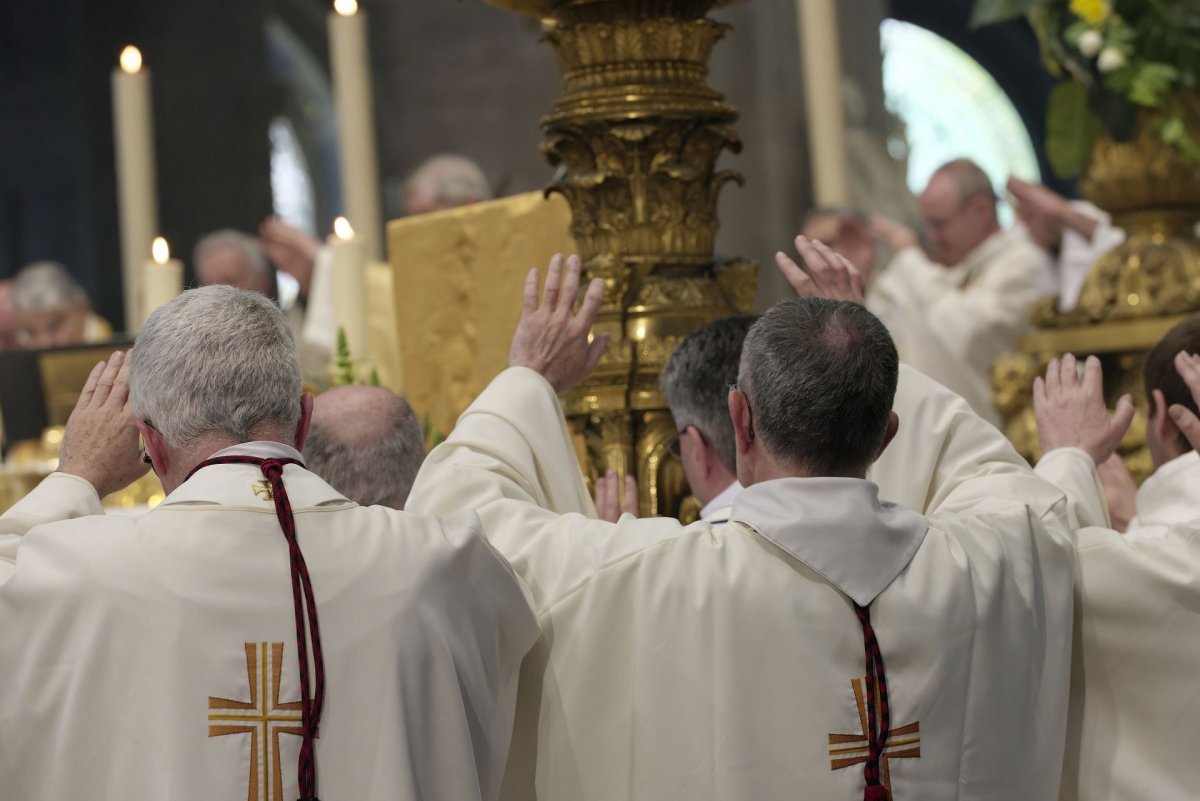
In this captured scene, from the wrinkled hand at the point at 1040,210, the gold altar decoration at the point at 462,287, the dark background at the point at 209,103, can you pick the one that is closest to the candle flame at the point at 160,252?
the gold altar decoration at the point at 462,287

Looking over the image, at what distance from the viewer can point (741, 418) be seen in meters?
2.72

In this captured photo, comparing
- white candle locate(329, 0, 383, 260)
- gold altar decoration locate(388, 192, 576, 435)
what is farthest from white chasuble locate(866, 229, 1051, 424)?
gold altar decoration locate(388, 192, 576, 435)

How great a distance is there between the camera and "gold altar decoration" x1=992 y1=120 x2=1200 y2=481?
16.4 feet

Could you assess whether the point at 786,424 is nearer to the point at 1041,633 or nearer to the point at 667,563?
the point at 667,563

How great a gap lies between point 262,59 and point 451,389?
904 centimetres

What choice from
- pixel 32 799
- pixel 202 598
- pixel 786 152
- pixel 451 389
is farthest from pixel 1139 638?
pixel 786 152

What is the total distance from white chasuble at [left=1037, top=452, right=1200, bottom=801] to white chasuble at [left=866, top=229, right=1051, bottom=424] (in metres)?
3.12

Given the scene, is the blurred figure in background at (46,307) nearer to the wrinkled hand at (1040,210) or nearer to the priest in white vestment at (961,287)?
the priest in white vestment at (961,287)

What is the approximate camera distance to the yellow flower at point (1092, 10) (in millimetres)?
5141

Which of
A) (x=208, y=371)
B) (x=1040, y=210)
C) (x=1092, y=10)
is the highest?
(x=1092, y=10)

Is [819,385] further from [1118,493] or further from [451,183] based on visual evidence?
[451,183]

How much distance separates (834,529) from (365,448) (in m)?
0.94

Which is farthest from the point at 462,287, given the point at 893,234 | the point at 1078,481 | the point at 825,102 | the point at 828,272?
the point at 893,234

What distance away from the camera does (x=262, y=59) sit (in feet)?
43.0
